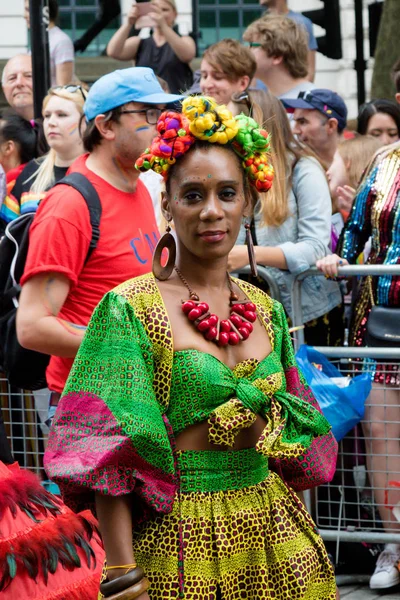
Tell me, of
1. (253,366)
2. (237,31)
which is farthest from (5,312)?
(237,31)

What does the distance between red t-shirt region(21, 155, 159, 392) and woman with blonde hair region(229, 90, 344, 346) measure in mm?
1224

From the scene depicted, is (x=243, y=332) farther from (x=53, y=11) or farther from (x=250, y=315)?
(x=53, y=11)

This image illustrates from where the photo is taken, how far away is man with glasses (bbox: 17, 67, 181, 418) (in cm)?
434

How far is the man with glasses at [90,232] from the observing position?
4.34 meters

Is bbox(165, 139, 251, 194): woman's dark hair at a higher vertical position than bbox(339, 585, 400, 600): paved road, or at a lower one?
higher

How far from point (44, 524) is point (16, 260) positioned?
1581 millimetres

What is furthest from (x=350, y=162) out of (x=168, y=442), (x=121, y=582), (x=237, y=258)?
(x=121, y=582)

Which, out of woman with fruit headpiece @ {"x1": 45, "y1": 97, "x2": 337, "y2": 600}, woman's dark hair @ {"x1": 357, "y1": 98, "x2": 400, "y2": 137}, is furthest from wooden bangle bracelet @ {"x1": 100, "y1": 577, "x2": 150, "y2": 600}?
woman's dark hair @ {"x1": 357, "y1": 98, "x2": 400, "y2": 137}

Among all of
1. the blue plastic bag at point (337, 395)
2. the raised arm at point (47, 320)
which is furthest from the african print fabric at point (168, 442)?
the blue plastic bag at point (337, 395)

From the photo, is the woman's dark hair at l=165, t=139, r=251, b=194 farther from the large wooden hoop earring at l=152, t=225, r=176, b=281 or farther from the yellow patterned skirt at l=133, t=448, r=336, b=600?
the yellow patterned skirt at l=133, t=448, r=336, b=600

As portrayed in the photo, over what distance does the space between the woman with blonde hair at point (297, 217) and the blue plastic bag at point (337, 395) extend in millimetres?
526

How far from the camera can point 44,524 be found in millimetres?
3854

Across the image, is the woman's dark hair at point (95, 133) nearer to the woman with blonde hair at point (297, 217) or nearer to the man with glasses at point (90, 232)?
the man with glasses at point (90, 232)

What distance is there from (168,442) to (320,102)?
15.1 feet
